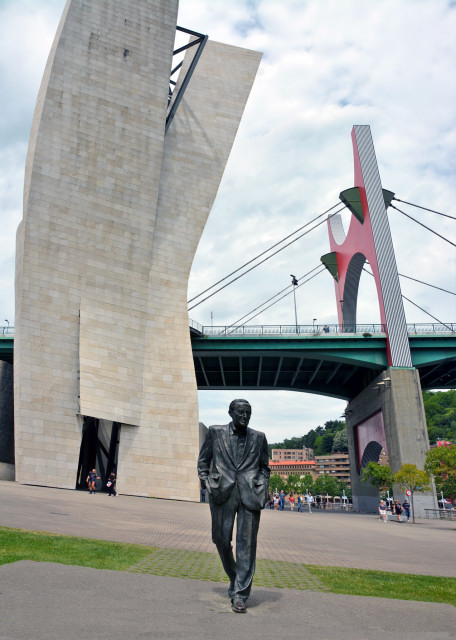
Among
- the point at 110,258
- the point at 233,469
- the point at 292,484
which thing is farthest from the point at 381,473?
the point at 292,484

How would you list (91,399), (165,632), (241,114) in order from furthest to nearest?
(241,114) < (91,399) < (165,632)

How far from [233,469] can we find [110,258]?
87.1ft

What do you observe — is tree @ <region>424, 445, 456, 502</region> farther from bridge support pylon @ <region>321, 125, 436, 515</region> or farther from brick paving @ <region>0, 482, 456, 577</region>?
brick paving @ <region>0, 482, 456, 577</region>

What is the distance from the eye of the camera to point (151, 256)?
32.1m

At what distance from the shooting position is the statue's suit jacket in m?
5.30

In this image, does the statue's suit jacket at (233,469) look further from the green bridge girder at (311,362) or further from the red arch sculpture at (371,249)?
the red arch sculpture at (371,249)

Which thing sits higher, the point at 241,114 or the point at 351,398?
the point at 241,114

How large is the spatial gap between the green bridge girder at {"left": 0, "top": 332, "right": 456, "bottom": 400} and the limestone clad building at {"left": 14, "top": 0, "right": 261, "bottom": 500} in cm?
891

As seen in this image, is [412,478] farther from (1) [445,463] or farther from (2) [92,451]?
(2) [92,451]

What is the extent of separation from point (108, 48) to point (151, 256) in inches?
544

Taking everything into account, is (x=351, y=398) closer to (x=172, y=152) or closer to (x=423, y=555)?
(x=172, y=152)

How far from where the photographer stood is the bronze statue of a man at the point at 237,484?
16.8 feet

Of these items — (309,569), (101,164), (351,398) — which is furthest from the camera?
(351,398)

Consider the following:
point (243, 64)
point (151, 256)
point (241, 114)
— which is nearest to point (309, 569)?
point (151, 256)
